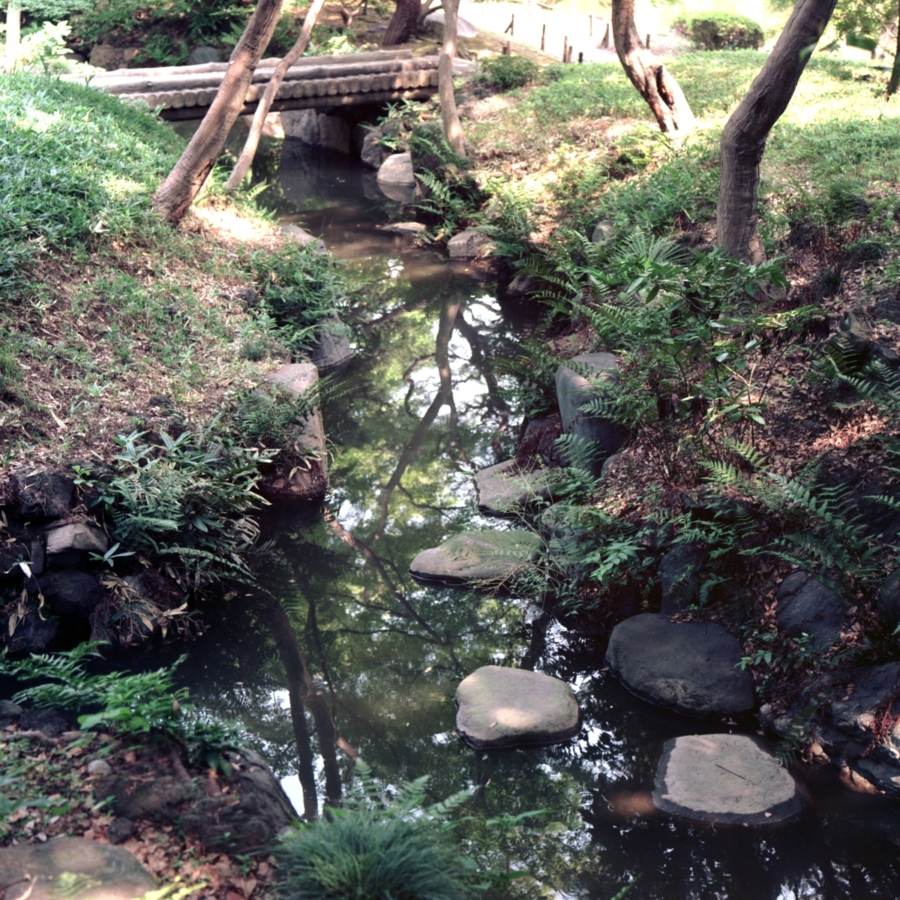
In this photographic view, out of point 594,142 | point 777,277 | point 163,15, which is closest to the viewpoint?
point 777,277

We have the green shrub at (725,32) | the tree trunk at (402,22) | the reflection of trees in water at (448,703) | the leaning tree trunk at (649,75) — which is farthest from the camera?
the green shrub at (725,32)

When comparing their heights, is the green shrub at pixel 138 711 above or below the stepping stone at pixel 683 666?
above

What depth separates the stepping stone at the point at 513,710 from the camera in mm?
4371

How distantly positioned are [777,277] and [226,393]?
3.67m

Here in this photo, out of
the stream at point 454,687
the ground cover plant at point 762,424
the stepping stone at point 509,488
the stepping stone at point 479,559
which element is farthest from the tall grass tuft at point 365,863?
the stepping stone at point 509,488

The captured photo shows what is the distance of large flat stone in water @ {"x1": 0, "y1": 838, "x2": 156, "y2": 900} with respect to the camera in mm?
2504

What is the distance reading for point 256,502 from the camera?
614cm

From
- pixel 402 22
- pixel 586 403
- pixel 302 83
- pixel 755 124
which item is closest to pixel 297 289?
pixel 586 403

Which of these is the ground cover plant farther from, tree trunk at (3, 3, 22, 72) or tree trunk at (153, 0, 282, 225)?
tree trunk at (3, 3, 22, 72)

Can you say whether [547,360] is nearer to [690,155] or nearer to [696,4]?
[690,155]

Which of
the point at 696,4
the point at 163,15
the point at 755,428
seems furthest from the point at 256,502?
the point at 696,4

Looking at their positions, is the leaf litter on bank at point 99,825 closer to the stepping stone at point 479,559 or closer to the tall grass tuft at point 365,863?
the tall grass tuft at point 365,863

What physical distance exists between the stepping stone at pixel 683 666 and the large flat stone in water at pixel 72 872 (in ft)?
9.11

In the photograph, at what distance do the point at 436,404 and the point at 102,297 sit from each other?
9.91 feet
